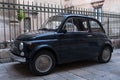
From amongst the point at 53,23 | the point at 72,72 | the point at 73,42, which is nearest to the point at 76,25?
the point at 73,42

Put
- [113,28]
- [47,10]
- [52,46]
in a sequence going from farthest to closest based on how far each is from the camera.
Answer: [113,28] → [47,10] → [52,46]

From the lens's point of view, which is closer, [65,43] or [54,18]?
[65,43]

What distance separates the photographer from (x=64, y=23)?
596 centimetres

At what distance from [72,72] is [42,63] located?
3.27ft

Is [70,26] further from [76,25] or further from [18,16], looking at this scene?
[18,16]

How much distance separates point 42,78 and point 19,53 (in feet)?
3.12

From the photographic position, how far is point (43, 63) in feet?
18.1

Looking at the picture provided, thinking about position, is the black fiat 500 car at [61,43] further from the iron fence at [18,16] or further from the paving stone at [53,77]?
the iron fence at [18,16]

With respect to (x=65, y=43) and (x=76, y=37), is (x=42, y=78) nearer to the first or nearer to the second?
(x=65, y=43)

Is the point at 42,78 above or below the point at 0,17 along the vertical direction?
below

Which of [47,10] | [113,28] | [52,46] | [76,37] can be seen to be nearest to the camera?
[52,46]

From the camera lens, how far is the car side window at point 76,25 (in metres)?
6.09

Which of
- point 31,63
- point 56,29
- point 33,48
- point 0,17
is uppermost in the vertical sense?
point 0,17

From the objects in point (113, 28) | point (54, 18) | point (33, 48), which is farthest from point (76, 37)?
point (113, 28)
